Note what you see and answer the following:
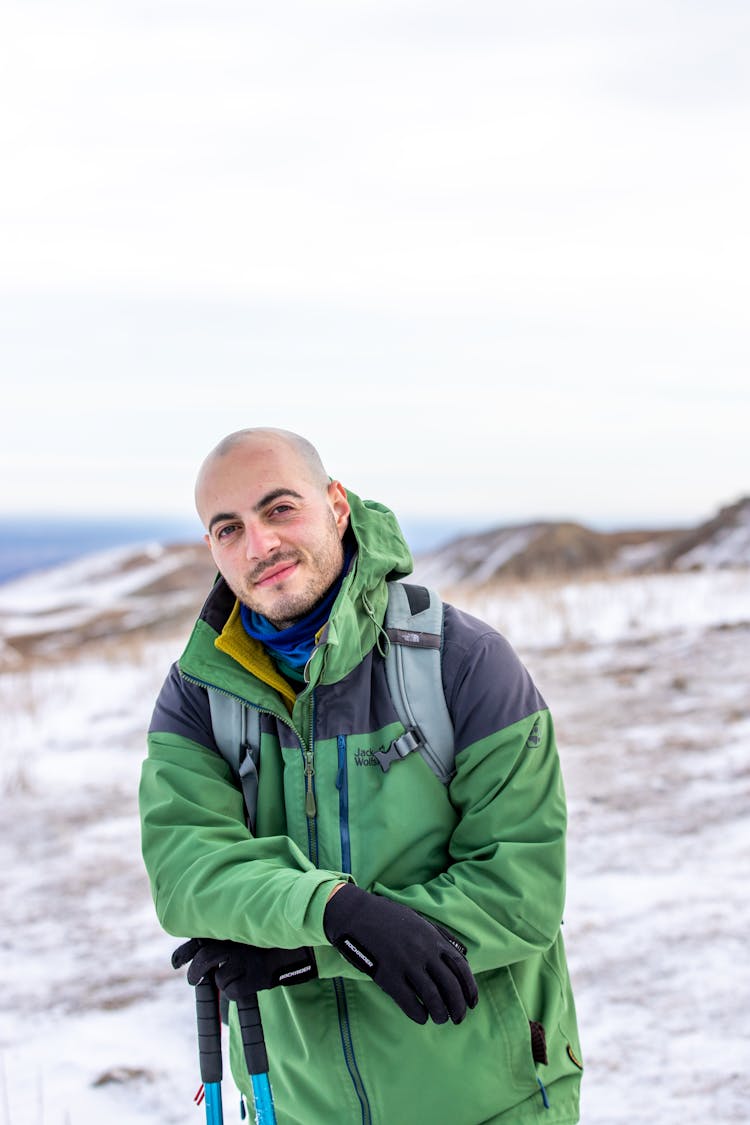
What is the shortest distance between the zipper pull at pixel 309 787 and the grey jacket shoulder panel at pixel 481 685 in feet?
0.99

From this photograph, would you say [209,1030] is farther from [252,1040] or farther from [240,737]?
[240,737]

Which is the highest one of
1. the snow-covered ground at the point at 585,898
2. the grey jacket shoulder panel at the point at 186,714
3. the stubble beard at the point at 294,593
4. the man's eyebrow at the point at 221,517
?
the man's eyebrow at the point at 221,517

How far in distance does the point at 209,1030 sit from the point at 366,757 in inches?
25.4

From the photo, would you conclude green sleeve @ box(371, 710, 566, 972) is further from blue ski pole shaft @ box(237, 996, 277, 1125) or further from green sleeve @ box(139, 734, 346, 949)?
blue ski pole shaft @ box(237, 996, 277, 1125)

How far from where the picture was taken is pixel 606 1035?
3.41 metres

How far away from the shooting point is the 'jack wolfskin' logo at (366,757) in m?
2.06

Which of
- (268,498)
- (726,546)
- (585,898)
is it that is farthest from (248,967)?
(726,546)

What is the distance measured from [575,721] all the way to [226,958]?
541 cm

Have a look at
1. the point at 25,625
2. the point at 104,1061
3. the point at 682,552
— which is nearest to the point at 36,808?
the point at 104,1061

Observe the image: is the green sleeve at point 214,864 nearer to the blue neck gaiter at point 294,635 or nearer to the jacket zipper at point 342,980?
the jacket zipper at point 342,980

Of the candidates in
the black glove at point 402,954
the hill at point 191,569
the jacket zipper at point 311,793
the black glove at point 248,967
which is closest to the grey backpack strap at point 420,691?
the jacket zipper at point 311,793

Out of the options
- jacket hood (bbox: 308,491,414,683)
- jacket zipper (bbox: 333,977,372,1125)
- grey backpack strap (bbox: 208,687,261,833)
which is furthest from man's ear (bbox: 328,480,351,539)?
jacket zipper (bbox: 333,977,372,1125)

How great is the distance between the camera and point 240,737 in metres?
2.17

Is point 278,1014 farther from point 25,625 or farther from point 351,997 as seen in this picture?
point 25,625
